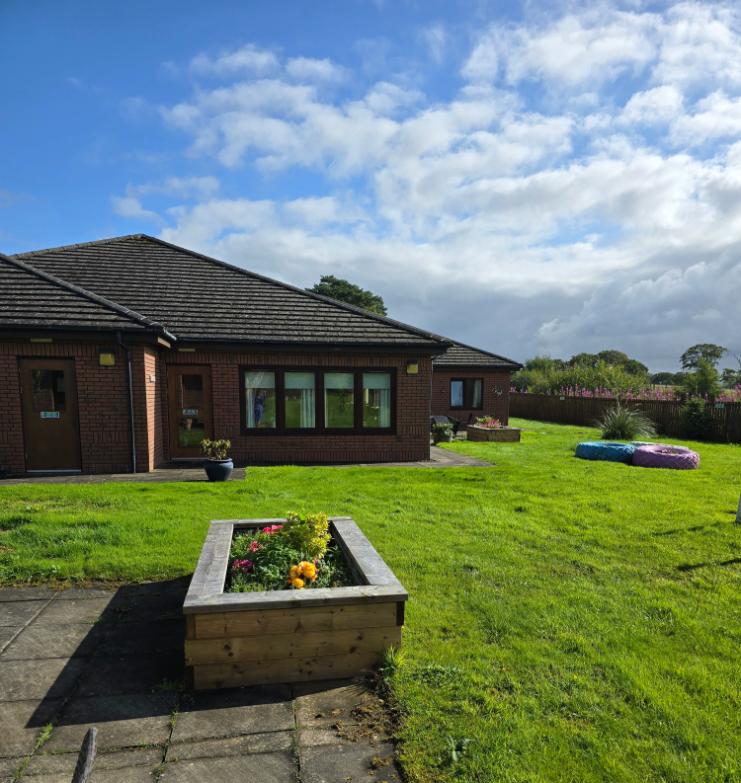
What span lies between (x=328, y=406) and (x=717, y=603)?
885 centimetres

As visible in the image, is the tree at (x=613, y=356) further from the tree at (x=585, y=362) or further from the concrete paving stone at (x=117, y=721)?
the concrete paving stone at (x=117, y=721)

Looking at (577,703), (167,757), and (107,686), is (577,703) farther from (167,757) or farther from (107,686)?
(107,686)

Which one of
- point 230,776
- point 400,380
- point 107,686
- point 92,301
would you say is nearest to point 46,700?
point 107,686

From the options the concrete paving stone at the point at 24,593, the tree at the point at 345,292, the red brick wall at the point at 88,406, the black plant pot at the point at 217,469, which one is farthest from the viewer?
the tree at the point at 345,292

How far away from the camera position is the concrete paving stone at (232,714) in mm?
2660

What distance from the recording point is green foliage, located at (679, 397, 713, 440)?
17.8 meters

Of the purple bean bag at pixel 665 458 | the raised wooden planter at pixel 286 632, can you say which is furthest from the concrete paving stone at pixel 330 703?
the purple bean bag at pixel 665 458

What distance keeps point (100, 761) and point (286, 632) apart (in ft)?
3.65

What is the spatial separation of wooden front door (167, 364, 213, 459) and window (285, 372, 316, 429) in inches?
74.7

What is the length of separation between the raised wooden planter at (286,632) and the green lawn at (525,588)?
0.33 meters

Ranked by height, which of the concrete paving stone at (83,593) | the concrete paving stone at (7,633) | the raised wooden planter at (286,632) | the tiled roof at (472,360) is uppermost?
the tiled roof at (472,360)

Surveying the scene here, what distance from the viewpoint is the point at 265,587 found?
11.5 feet

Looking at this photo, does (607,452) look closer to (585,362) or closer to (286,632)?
(286,632)

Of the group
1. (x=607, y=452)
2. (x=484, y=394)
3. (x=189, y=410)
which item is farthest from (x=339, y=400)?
(x=484, y=394)
